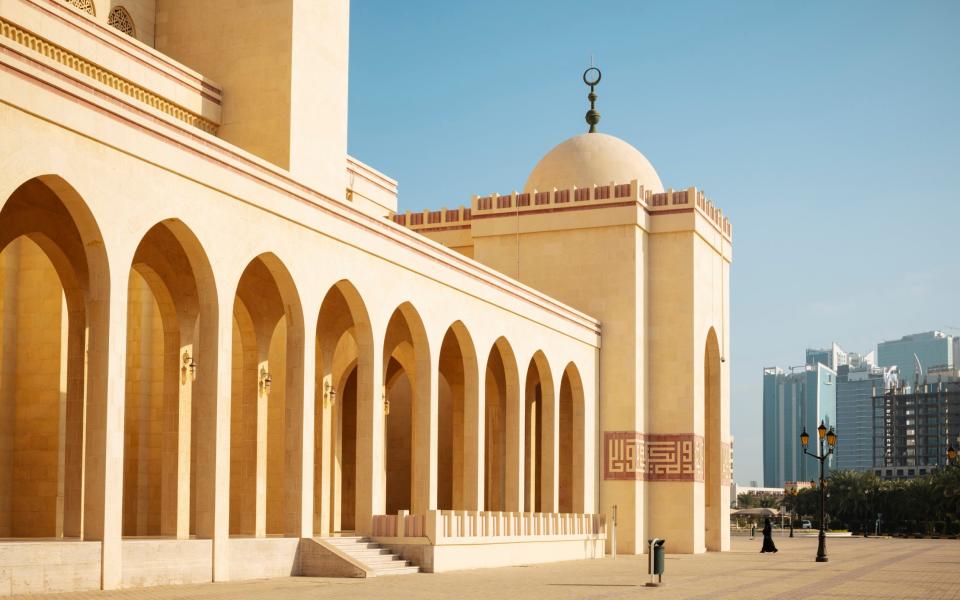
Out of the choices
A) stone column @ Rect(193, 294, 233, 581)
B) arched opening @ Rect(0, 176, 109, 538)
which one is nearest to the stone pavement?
stone column @ Rect(193, 294, 233, 581)

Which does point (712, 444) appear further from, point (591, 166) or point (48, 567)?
point (48, 567)

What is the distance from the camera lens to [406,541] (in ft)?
67.0

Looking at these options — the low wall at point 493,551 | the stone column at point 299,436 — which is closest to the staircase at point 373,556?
the low wall at point 493,551

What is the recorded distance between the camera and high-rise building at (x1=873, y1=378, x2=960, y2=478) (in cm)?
13312

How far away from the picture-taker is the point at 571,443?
3312 centimetres

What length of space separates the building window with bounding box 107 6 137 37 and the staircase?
10291 mm

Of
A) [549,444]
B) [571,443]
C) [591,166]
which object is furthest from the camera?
[591,166]

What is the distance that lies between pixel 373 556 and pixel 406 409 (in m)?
12.7

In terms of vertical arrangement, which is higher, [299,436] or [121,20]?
[121,20]

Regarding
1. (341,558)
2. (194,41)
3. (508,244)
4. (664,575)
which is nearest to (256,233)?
(341,558)

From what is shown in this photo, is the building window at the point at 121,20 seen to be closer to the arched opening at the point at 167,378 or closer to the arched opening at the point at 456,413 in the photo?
the arched opening at the point at 167,378

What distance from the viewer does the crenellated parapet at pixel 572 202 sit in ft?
105

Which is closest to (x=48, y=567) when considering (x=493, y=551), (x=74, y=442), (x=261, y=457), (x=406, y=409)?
(x=74, y=442)

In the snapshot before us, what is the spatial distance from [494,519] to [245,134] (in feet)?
28.2
